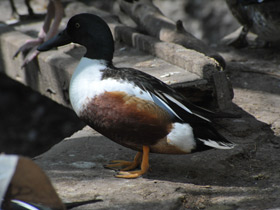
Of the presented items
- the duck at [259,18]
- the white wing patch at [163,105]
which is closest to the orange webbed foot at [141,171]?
the white wing patch at [163,105]

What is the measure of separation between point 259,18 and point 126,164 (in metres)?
3.24

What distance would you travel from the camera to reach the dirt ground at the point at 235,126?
377cm

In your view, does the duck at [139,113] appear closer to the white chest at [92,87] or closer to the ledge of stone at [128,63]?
the white chest at [92,87]

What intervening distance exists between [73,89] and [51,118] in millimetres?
5400

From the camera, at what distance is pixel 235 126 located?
4723mm

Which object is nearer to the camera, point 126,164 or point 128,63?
point 126,164

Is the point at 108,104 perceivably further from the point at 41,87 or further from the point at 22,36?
the point at 22,36

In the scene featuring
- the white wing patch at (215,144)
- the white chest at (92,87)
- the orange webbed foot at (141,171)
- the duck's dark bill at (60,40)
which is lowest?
the orange webbed foot at (141,171)

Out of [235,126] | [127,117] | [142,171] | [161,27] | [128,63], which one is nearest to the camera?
[127,117]

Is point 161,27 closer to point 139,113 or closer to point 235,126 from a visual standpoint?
point 235,126

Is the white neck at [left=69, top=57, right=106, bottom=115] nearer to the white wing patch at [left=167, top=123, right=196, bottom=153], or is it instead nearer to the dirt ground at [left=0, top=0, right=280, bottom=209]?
the white wing patch at [left=167, top=123, right=196, bottom=153]

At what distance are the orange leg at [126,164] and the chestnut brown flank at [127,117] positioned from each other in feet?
0.99

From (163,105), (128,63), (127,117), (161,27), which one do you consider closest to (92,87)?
(127,117)

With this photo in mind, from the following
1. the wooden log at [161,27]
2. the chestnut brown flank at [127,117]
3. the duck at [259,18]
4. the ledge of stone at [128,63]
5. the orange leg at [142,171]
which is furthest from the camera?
the duck at [259,18]
